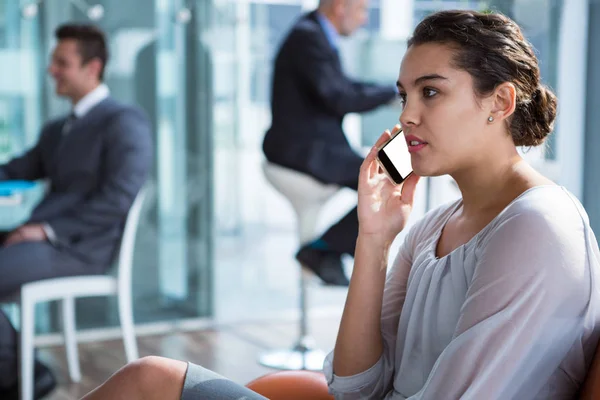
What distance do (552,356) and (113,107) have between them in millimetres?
2738

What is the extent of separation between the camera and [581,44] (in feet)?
15.1

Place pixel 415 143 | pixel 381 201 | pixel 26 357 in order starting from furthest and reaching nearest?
pixel 26 357
pixel 381 201
pixel 415 143

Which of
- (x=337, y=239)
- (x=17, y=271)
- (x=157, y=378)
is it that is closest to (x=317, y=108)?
(x=337, y=239)

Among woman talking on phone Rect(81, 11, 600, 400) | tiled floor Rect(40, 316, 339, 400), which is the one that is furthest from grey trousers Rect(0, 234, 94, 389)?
woman talking on phone Rect(81, 11, 600, 400)

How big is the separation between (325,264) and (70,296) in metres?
1.04

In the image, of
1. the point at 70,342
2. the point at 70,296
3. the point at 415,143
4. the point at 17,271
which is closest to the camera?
the point at 415,143

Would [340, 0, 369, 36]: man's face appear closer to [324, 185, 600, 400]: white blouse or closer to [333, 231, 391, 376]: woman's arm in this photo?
[333, 231, 391, 376]: woman's arm

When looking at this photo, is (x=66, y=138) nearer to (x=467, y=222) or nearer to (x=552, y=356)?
(x=467, y=222)

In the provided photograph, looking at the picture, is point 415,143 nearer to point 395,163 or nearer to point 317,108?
point 395,163

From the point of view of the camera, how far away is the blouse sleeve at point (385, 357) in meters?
1.71

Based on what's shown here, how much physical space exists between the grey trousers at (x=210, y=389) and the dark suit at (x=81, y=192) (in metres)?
1.88

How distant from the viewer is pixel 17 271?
3.25 m

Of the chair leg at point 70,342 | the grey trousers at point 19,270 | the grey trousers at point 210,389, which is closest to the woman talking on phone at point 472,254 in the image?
the grey trousers at point 210,389

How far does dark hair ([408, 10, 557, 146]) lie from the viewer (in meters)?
1.53
